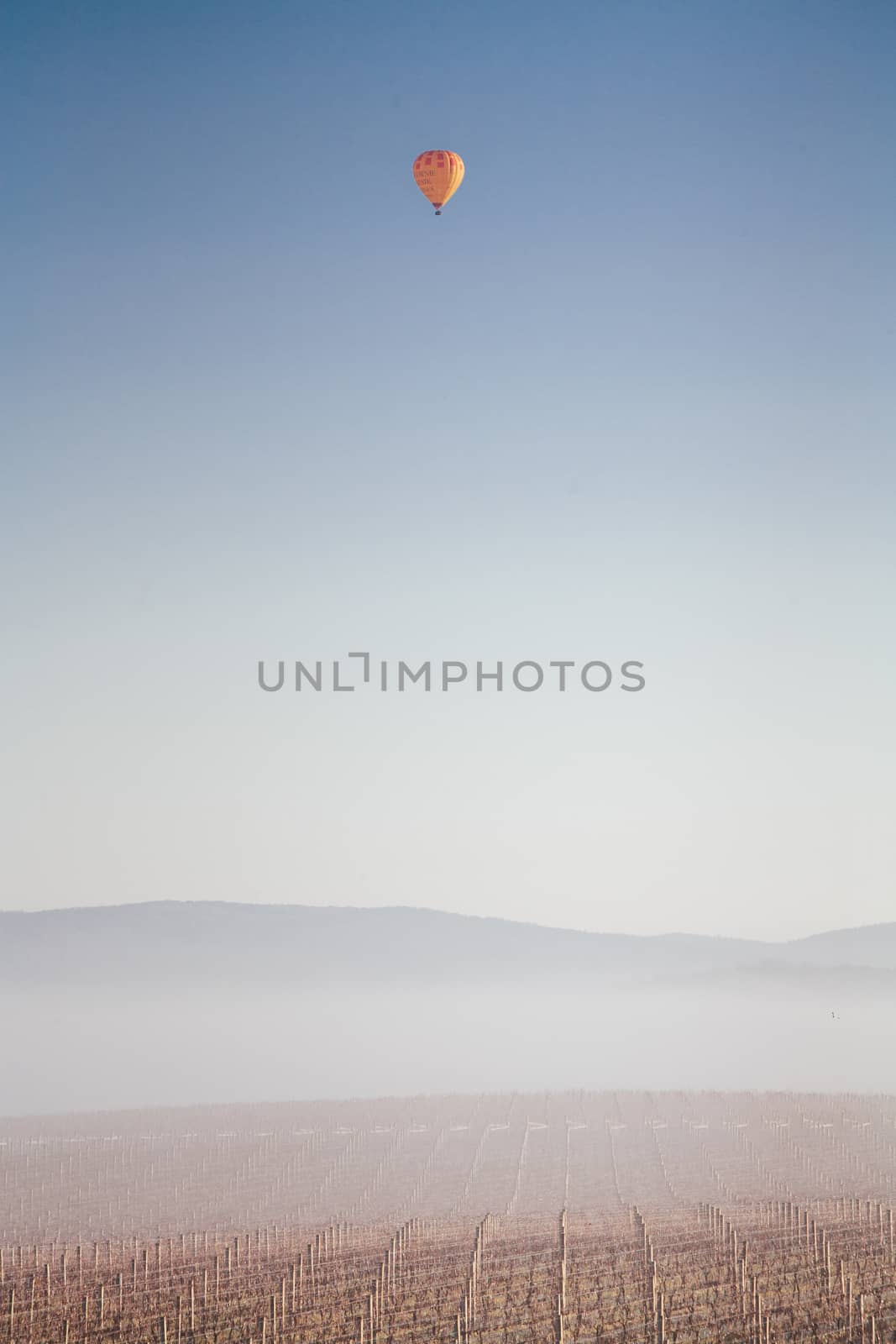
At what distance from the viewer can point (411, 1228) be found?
30.8 m

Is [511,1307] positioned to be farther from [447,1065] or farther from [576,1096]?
[447,1065]

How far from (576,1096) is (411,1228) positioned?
39258 mm

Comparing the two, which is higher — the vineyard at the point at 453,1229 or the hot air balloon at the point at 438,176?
the hot air balloon at the point at 438,176

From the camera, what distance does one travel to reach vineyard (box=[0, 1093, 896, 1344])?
844 inches

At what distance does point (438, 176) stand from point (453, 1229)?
82.4 ft

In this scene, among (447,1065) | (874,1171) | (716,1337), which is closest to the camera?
(716,1337)

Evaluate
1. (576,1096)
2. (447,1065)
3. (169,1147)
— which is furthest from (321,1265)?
(447,1065)

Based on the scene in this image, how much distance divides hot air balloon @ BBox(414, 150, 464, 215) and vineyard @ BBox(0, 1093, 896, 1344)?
24.6 metres

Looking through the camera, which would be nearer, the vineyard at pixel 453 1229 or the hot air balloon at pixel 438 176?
the vineyard at pixel 453 1229

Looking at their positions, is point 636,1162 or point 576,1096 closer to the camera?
point 636,1162

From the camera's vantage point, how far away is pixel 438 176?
37.2 m

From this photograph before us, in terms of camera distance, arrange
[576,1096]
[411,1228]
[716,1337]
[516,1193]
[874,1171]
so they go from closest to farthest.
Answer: [716,1337]
[411,1228]
[516,1193]
[874,1171]
[576,1096]

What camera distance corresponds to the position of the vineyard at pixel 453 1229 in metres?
21.4

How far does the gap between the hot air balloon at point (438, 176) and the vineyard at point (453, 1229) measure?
2459cm
